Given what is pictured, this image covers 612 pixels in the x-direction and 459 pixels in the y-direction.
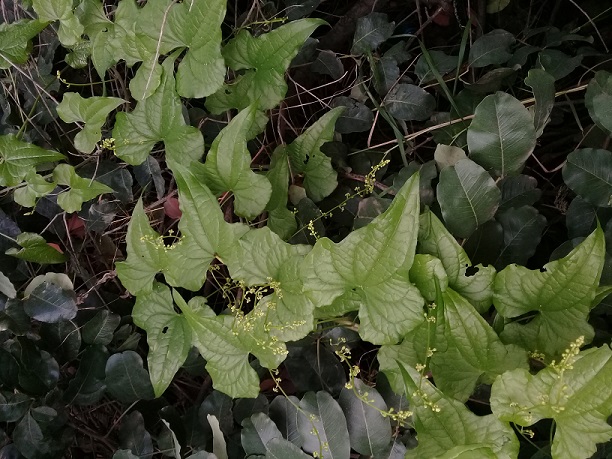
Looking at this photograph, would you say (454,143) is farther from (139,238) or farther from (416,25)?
(139,238)

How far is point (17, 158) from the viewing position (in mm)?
979

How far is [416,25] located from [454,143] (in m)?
0.32

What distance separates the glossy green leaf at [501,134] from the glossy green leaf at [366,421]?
0.36 metres

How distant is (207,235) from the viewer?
30.9 inches

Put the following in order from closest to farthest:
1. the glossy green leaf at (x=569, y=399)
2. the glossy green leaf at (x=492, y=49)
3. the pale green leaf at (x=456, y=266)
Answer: the glossy green leaf at (x=569, y=399), the pale green leaf at (x=456, y=266), the glossy green leaf at (x=492, y=49)

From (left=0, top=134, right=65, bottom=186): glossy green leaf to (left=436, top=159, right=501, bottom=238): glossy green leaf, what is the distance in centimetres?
66

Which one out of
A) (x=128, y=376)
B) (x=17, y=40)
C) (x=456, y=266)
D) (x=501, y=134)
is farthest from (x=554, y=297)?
(x=17, y=40)

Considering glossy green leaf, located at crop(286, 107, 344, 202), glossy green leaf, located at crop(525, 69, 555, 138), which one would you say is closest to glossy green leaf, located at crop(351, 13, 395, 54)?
glossy green leaf, located at crop(286, 107, 344, 202)

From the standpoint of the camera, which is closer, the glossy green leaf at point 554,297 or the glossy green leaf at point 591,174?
the glossy green leaf at point 554,297

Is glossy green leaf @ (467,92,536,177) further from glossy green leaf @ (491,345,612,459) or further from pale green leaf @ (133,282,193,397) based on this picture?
pale green leaf @ (133,282,193,397)

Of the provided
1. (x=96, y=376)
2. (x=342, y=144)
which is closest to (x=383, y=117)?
(x=342, y=144)

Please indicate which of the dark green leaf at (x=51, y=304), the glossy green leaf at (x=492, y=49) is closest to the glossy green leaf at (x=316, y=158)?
the glossy green leaf at (x=492, y=49)

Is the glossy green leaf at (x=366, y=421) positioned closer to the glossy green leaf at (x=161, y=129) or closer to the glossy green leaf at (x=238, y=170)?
the glossy green leaf at (x=238, y=170)

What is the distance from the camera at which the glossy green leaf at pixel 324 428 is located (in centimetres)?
81
